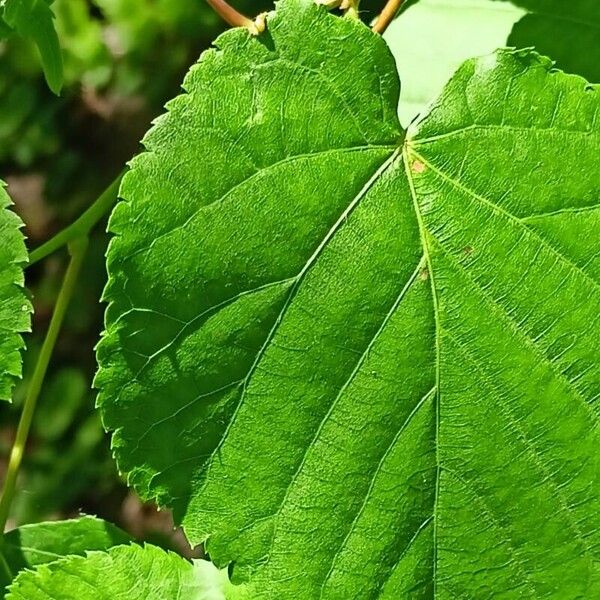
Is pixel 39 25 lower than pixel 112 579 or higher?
higher

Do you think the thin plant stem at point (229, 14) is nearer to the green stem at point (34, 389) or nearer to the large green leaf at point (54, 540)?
the green stem at point (34, 389)

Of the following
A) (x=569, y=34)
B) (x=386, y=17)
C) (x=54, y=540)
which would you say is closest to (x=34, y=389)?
(x=54, y=540)

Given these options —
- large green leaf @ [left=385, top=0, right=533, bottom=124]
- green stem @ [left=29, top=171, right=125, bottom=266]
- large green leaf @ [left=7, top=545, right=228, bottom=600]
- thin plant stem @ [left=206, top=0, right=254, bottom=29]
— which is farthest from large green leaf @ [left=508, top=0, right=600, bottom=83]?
large green leaf @ [left=7, top=545, right=228, bottom=600]

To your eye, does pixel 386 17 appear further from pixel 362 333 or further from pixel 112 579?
pixel 112 579

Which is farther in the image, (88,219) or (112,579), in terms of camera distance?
(88,219)

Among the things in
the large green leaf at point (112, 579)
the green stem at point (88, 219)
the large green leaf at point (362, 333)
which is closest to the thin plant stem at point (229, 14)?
the large green leaf at point (362, 333)

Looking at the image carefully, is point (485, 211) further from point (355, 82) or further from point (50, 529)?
point (50, 529)
